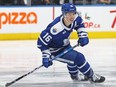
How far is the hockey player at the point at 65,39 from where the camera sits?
5.59 metres

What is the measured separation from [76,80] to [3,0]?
636 centimetres

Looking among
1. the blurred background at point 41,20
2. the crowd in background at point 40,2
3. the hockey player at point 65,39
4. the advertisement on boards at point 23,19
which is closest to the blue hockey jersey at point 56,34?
the hockey player at point 65,39

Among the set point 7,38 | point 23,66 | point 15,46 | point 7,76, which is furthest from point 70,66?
point 7,38

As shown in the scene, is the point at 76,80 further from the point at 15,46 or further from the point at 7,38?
the point at 7,38

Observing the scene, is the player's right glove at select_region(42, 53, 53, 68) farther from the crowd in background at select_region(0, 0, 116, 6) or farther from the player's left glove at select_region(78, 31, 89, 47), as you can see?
the crowd in background at select_region(0, 0, 116, 6)

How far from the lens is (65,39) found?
580 centimetres

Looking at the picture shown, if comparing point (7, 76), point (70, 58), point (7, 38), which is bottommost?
point (7, 38)

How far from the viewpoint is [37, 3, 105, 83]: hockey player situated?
5.59 meters

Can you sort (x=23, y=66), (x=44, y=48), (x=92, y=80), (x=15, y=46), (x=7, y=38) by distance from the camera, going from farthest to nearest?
(x=7, y=38), (x=15, y=46), (x=23, y=66), (x=92, y=80), (x=44, y=48)

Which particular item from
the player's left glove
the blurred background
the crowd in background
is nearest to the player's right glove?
the player's left glove

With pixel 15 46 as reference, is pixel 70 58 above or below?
above

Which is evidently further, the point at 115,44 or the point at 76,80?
the point at 115,44

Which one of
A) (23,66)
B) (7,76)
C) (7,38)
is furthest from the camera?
(7,38)

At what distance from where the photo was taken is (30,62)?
8094 mm
